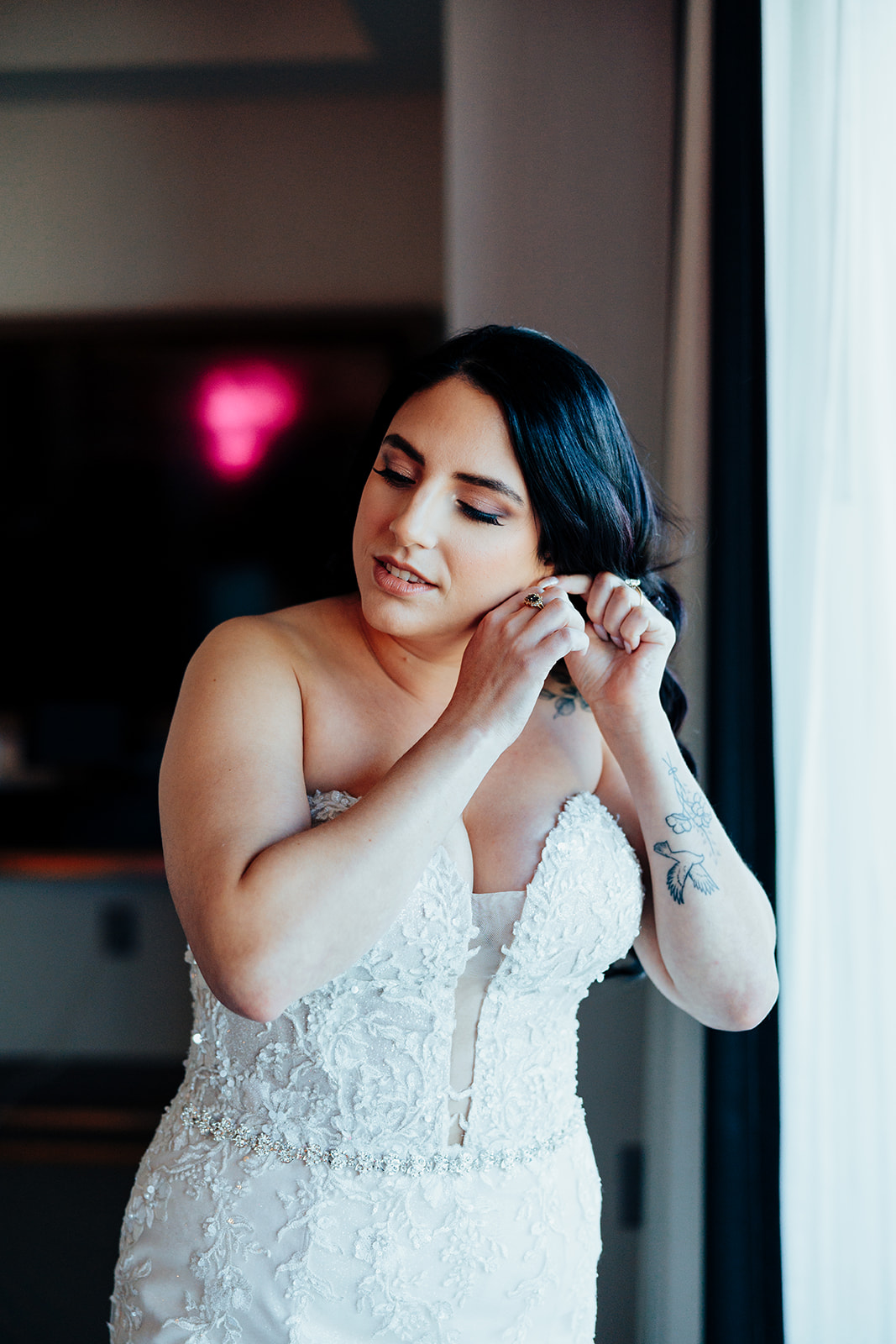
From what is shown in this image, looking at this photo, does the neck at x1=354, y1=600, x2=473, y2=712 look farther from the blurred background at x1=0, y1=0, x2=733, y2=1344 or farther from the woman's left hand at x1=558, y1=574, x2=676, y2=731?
the blurred background at x1=0, y1=0, x2=733, y2=1344

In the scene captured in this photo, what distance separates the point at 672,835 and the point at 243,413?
1692 mm

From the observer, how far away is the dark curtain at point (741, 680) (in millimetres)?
1570

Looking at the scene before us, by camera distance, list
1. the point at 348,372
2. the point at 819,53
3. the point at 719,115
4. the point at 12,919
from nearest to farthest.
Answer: the point at 819,53
the point at 719,115
the point at 348,372
the point at 12,919

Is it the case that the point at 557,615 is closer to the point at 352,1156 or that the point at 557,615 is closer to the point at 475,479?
the point at 475,479

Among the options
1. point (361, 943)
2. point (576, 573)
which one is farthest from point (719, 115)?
point (361, 943)

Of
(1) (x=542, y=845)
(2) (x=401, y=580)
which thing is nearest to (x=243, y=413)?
(2) (x=401, y=580)

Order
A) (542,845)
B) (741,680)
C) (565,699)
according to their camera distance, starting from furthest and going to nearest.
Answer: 1. (741,680)
2. (565,699)
3. (542,845)

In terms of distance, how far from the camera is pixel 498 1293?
1130 mm

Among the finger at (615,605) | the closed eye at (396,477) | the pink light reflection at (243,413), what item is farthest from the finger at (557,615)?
the pink light reflection at (243,413)

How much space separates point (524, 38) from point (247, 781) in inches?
77.5

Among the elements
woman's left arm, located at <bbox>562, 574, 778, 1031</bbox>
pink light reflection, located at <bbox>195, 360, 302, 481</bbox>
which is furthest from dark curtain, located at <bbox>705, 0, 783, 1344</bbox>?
pink light reflection, located at <bbox>195, 360, 302, 481</bbox>

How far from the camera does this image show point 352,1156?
3.63 ft

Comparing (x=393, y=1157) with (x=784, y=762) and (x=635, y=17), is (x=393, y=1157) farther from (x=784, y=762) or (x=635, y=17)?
(x=635, y=17)

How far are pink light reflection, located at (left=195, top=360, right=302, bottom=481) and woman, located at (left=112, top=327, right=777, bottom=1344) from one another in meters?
1.25
